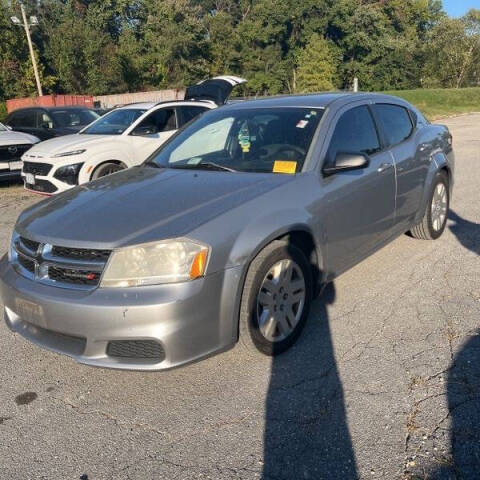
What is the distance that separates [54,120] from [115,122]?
3.51 metres

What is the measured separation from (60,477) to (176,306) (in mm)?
965

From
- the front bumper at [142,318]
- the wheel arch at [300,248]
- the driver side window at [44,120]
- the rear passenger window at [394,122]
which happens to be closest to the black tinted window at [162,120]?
the driver side window at [44,120]

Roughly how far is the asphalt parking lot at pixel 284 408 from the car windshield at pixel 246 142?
1.25 meters

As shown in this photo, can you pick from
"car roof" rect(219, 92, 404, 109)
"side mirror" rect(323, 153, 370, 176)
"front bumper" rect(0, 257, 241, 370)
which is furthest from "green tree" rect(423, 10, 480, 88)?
"front bumper" rect(0, 257, 241, 370)

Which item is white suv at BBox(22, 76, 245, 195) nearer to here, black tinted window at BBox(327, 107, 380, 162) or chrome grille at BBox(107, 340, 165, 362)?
black tinted window at BBox(327, 107, 380, 162)

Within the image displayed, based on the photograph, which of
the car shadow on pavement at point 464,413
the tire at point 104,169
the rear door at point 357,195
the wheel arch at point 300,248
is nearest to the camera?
the car shadow on pavement at point 464,413

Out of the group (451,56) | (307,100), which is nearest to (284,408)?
(307,100)

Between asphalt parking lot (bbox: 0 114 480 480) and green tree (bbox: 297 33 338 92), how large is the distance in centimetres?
5505

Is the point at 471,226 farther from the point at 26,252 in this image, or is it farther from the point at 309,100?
the point at 26,252

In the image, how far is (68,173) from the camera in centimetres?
788

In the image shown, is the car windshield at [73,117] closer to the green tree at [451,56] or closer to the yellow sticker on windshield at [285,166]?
the yellow sticker on windshield at [285,166]

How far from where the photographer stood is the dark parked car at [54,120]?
11727 millimetres

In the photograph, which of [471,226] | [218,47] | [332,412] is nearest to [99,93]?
[218,47]

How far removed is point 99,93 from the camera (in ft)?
137
